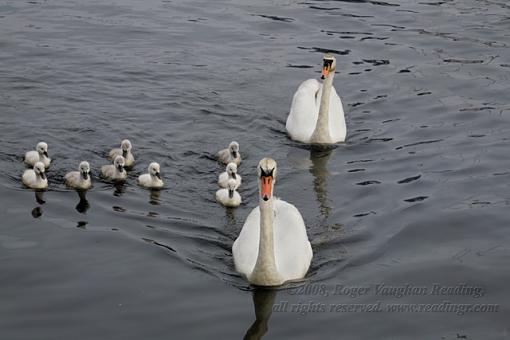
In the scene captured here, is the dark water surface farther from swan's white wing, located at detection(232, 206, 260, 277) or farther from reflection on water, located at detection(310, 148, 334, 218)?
swan's white wing, located at detection(232, 206, 260, 277)

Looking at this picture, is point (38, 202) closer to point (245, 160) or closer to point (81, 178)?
point (81, 178)

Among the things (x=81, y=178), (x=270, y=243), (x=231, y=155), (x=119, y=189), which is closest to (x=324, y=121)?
(x=231, y=155)

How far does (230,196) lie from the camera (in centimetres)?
1518

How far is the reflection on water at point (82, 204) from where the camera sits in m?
14.9

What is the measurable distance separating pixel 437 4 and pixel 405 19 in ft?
5.66

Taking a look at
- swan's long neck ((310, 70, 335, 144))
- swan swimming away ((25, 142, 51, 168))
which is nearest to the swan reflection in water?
swan swimming away ((25, 142, 51, 168))

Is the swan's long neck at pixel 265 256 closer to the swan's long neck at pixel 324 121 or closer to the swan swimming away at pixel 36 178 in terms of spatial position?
the swan swimming away at pixel 36 178

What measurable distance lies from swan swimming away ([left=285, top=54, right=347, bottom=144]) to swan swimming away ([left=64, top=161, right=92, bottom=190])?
4.60 metres

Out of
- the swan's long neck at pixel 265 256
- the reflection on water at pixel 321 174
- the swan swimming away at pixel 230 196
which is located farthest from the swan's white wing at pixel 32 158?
the swan's long neck at pixel 265 256

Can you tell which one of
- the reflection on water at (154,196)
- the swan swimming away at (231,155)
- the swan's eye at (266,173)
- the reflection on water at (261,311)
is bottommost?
the reflection on water at (261,311)

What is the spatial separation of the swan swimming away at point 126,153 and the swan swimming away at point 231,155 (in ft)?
4.84

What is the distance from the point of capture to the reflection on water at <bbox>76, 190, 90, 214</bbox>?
1489 cm

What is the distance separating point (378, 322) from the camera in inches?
465

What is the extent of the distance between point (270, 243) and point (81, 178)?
4.08 m
